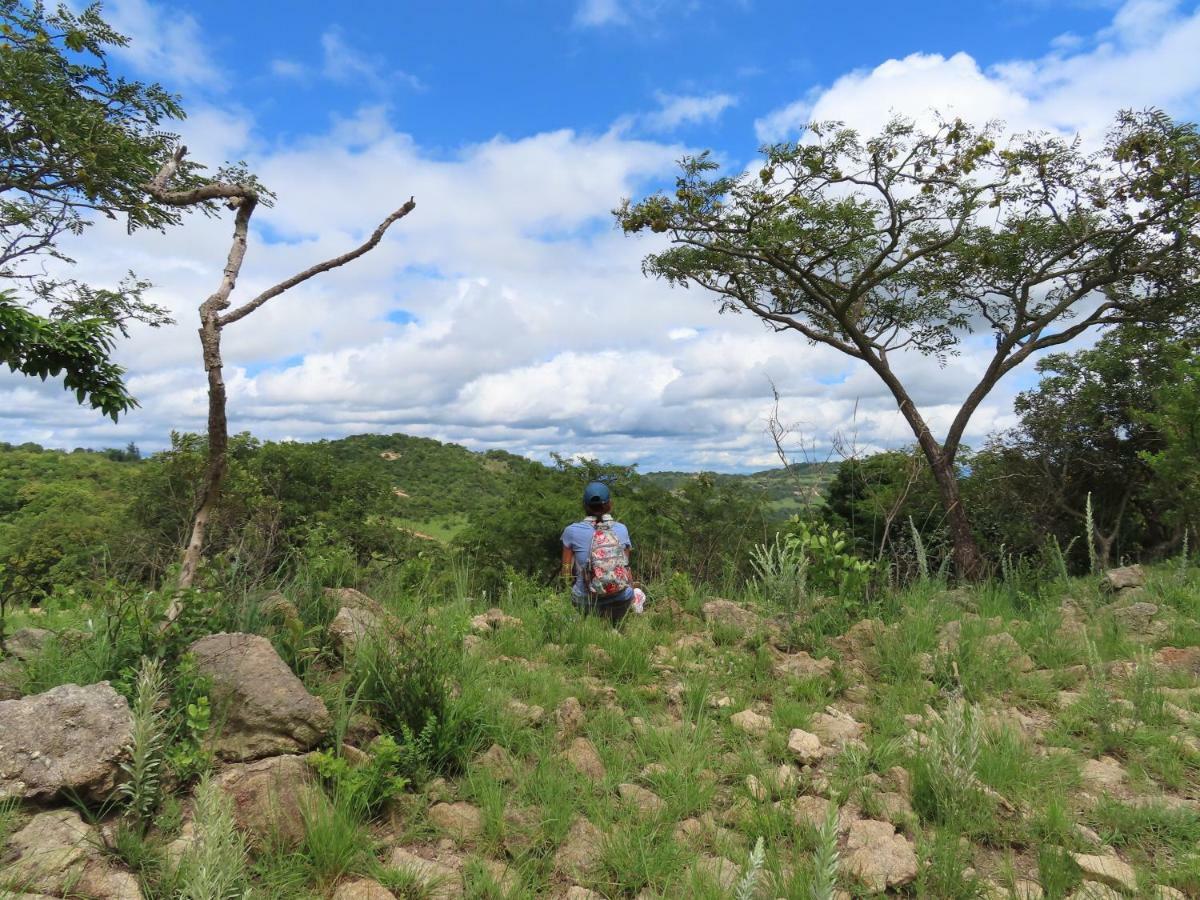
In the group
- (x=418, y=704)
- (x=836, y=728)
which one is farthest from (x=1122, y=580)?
(x=418, y=704)

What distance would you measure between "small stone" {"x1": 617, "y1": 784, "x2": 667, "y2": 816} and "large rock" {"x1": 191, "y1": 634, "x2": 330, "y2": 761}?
4.11ft

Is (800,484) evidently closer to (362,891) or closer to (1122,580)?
(1122,580)

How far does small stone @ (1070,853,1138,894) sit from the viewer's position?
Answer: 2.15 m

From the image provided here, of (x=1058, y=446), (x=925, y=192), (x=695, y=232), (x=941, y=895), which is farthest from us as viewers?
(x=1058, y=446)

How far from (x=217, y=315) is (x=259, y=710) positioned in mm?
2201

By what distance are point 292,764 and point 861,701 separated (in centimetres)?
282

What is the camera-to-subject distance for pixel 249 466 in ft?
59.0

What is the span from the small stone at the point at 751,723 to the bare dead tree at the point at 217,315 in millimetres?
2721

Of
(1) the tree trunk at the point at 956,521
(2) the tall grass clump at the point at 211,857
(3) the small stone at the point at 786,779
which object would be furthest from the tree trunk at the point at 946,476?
Result: (2) the tall grass clump at the point at 211,857

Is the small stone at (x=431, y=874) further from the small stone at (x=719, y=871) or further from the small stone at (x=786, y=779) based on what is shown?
the small stone at (x=786, y=779)

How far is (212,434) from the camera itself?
3.57 m

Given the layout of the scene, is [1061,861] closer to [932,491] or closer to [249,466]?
[932,491]

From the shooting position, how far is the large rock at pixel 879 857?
2207mm

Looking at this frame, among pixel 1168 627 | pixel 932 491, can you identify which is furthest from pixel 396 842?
pixel 932 491
